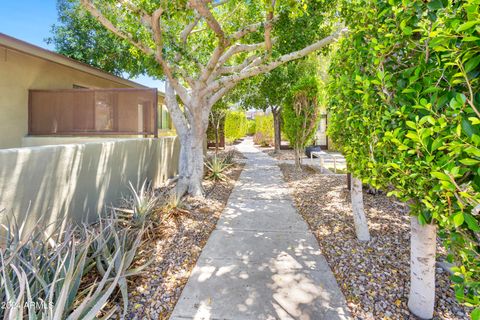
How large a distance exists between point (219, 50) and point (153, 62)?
→ 1436 millimetres

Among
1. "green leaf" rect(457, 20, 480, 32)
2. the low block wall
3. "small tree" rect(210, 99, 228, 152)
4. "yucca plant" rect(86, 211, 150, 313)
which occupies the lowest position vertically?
"yucca plant" rect(86, 211, 150, 313)

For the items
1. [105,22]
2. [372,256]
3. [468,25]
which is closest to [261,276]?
[372,256]

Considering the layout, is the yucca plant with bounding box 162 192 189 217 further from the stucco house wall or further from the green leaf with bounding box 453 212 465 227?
the stucco house wall

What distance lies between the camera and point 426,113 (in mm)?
1800

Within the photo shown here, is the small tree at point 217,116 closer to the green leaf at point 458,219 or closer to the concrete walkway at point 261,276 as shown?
the concrete walkway at point 261,276

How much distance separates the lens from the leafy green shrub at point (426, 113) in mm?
1439

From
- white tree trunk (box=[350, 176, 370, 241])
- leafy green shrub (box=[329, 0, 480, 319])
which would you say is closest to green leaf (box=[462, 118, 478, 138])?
leafy green shrub (box=[329, 0, 480, 319])

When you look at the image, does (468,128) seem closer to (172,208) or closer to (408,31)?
(408,31)

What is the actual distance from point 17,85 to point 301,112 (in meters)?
9.26

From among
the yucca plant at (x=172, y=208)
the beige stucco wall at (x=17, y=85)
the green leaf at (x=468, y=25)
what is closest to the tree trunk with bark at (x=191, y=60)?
the yucca plant at (x=172, y=208)

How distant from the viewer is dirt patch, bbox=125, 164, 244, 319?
285 centimetres

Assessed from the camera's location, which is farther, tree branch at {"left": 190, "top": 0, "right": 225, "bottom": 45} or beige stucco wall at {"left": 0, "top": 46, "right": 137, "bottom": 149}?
beige stucco wall at {"left": 0, "top": 46, "right": 137, "bottom": 149}

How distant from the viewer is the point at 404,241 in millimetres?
4145

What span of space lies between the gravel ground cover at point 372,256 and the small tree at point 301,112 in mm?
4700
